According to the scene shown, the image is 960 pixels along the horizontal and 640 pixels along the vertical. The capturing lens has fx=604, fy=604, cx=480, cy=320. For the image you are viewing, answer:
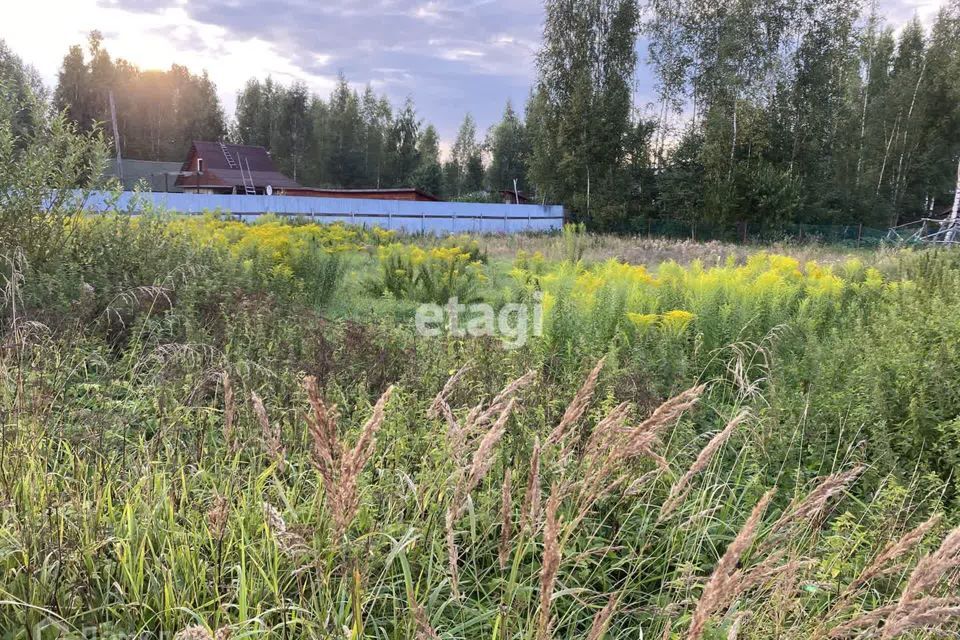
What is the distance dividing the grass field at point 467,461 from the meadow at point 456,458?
2 cm

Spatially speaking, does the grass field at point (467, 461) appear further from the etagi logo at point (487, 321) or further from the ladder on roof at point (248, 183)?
the ladder on roof at point (248, 183)

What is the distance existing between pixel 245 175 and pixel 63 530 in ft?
117

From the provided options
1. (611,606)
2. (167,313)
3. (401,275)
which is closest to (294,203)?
(401,275)

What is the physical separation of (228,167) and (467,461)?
3678cm

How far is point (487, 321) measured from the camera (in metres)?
4.68

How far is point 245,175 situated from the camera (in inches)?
1340

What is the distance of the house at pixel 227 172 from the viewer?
33097 millimetres

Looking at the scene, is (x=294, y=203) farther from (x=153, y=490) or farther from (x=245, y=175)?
(x=153, y=490)

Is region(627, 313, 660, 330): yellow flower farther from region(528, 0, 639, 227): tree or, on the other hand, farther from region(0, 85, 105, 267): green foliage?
region(528, 0, 639, 227): tree

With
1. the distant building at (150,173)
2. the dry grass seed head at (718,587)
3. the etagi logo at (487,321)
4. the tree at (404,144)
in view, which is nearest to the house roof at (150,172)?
the distant building at (150,173)

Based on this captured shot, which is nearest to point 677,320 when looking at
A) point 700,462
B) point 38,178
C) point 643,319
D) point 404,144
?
point 643,319

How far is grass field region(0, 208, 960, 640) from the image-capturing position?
4.06 ft

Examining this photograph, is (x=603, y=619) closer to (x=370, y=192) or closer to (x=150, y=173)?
(x=370, y=192)

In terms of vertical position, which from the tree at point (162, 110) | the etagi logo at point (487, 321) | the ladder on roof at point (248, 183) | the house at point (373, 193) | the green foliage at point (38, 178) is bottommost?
the etagi logo at point (487, 321)
